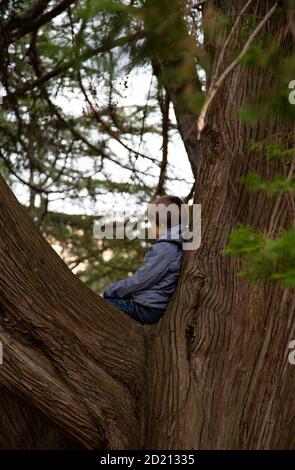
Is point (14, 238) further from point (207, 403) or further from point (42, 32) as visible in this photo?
point (42, 32)

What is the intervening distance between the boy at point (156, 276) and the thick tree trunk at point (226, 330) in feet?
0.35

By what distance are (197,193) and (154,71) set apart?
3.44 ft

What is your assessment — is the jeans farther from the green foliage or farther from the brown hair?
the green foliage

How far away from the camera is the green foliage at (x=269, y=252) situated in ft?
10.8

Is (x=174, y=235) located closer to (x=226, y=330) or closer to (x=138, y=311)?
(x=138, y=311)

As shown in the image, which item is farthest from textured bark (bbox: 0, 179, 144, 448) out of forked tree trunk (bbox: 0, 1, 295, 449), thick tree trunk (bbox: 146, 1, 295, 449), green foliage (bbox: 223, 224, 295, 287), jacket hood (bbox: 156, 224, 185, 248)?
green foliage (bbox: 223, 224, 295, 287)

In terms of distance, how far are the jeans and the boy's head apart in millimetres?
462

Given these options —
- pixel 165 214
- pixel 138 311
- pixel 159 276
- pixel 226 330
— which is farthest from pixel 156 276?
pixel 226 330

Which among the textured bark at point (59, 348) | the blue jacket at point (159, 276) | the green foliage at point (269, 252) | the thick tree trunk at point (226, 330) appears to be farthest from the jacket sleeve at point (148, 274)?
the green foliage at point (269, 252)

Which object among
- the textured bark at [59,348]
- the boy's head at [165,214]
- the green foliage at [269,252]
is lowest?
the textured bark at [59,348]

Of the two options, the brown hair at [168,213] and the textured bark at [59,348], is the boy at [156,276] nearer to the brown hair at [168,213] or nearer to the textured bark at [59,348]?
the brown hair at [168,213]

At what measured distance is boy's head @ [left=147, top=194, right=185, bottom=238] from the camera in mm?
5543
